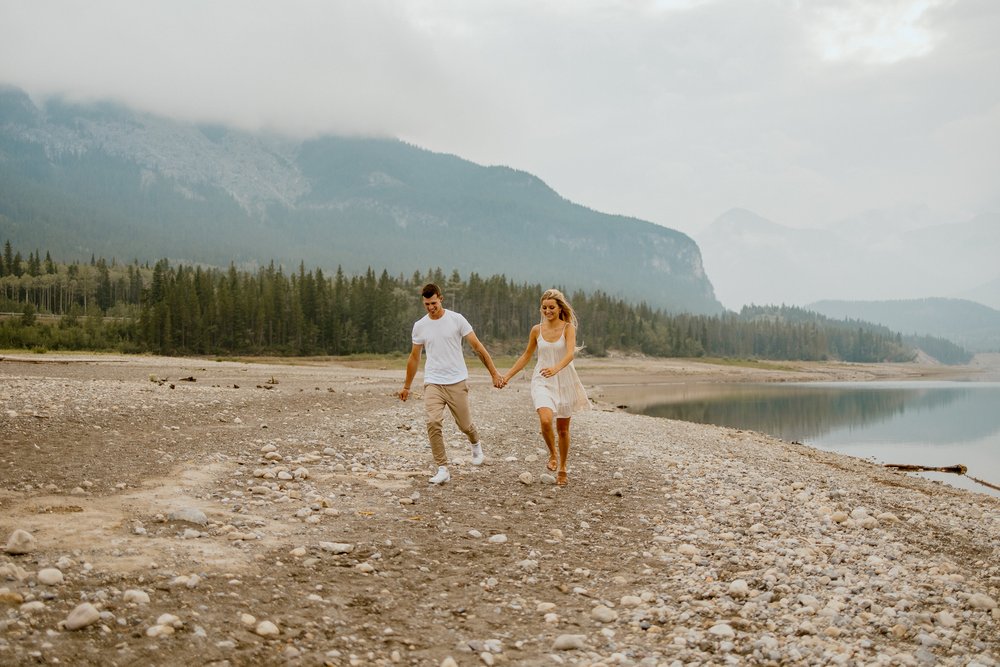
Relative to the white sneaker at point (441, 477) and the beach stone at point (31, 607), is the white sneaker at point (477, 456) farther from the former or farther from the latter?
the beach stone at point (31, 607)

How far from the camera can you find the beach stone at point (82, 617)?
4754 millimetres

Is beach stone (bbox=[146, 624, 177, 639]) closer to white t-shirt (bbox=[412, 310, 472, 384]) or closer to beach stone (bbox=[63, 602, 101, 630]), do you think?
beach stone (bbox=[63, 602, 101, 630])

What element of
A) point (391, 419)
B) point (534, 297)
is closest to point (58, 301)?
point (534, 297)

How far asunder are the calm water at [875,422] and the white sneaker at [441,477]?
1784cm

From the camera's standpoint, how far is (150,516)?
7.56 metres

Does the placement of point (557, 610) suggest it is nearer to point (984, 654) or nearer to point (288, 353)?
point (984, 654)

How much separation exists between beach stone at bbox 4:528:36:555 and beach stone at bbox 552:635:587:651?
4.64 m

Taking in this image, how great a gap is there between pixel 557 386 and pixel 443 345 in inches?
79.2

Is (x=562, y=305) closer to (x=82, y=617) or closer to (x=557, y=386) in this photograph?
(x=557, y=386)

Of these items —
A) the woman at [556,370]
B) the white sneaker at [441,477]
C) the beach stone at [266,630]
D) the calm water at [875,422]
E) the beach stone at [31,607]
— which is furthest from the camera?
the calm water at [875,422]

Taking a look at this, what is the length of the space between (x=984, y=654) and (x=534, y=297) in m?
137

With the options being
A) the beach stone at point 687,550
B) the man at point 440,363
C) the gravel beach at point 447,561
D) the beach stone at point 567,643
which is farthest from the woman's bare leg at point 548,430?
the beach stone at point 567,643

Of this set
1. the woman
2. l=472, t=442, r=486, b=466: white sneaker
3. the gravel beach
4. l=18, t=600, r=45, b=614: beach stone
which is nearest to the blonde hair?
the woman

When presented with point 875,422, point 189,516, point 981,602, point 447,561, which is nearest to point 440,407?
point 447,561
